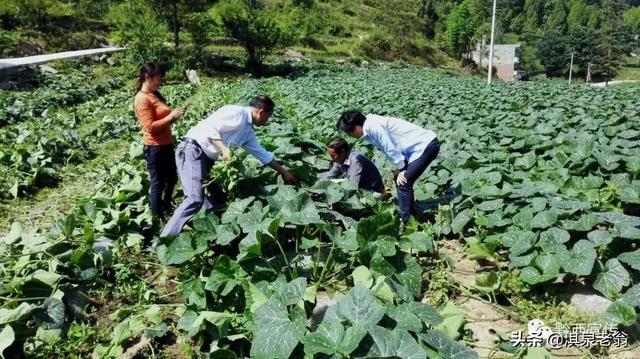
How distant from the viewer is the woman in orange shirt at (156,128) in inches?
186

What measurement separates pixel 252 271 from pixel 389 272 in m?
1.00

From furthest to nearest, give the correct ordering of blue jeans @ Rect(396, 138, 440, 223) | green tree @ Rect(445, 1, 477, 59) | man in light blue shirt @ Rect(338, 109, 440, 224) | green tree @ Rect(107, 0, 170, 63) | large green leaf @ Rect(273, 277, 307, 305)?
green tree @ Rect(445, 1, 477, 59) → green tree @ Rect(107, 0, 170, 63) → blue jeans @ Rect(396, 138, 440, 223) → man in light blue shirt @ Rect(338, 109, 440, 224) → large green leaf @ Rect(273, 277, 307, 305)

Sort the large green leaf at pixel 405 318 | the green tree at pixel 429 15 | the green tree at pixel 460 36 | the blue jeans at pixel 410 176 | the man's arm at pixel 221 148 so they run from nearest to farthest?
the large green leaf at pixel 405 318 < the man's arm at pixel 221 148 < the blue jeans at pixel 410 176 < the green tree at pixel 460 36 < the green tree at pixel 429 15

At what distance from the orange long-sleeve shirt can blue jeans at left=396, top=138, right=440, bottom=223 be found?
2.49 m

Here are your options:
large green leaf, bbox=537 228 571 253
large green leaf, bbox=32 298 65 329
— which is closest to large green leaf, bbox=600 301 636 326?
large green leaf, bbox=537 228 571 253

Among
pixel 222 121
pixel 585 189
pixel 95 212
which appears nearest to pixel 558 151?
pixel 585 189

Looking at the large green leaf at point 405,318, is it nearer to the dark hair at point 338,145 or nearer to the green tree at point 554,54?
the dark hair at point 338,145

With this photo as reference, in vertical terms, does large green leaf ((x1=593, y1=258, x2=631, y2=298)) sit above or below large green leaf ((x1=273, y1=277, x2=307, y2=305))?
below

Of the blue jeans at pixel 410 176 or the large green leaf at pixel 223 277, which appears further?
the blue jeans at pixel 410 176

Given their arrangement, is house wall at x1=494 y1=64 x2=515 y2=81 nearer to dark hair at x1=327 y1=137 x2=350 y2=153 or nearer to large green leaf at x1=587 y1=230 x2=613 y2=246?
dark hair at x1=327 y1=137 x2=350 y2=153

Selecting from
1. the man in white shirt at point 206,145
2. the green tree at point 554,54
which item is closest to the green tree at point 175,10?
the man in white shirt at point 206,145

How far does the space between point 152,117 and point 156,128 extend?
130 mm

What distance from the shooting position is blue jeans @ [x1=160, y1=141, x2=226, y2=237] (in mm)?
4199

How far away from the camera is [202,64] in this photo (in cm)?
2814
